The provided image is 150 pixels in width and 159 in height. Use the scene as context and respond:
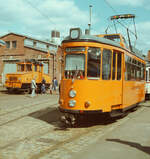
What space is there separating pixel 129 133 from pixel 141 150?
64.9 inches

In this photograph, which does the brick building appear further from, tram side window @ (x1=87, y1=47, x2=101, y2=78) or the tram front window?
tram side window @ (x1=87, y1=47, x2=101, y2=78)

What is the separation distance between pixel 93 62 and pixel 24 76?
1451 cm

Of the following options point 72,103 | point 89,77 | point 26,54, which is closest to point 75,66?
point 89,77

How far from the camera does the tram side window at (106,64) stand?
8.05m

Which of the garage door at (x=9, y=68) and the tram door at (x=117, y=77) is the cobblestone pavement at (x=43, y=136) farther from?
the garage door at (x=9, y=68)

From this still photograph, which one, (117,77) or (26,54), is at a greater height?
(26,54)

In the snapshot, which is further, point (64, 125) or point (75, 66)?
point (64, 125)

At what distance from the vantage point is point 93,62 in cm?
784

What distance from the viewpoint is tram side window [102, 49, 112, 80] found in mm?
8055

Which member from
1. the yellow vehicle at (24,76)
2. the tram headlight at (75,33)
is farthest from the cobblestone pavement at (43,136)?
the yellow vehicle at (24,76)

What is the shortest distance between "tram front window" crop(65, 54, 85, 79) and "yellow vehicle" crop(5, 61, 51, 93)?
45.5 feet

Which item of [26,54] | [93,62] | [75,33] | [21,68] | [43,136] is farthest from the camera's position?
[26,54]

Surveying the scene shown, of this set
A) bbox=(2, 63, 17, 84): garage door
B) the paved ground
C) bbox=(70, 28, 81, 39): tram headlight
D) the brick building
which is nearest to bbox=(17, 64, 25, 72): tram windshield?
the brick building

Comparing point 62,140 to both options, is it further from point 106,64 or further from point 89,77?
point 106,64
